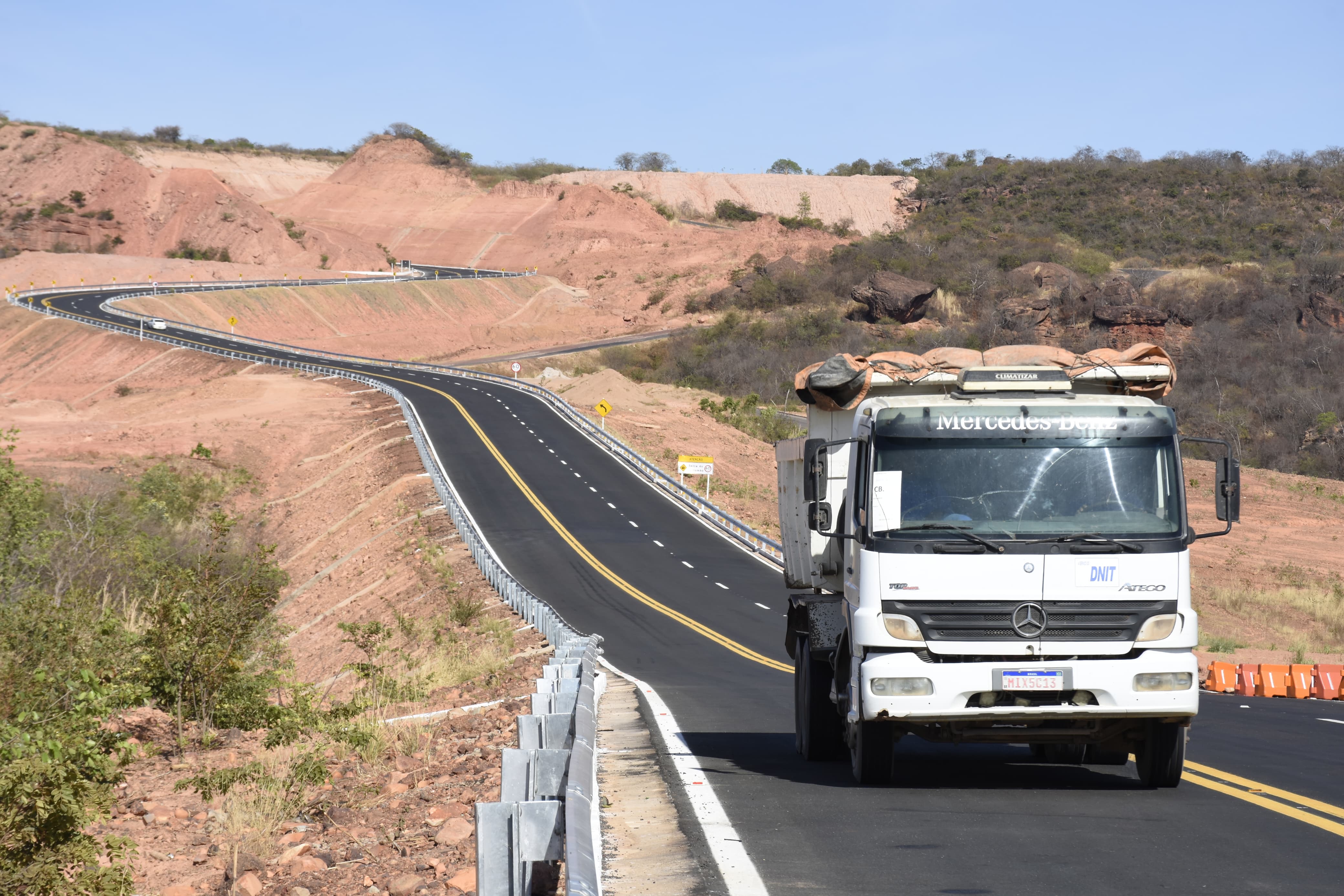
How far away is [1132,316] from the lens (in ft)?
271

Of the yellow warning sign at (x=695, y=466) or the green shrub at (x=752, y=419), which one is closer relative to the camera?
the yellow warning sign at (x=695, y=466)

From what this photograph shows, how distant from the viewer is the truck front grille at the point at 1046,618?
8.02 m

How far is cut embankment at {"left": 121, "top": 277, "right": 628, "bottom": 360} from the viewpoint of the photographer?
97312mm

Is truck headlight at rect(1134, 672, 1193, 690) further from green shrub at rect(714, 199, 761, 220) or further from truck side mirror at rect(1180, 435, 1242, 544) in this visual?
green shrub at rect(714, 199, 761, 220)

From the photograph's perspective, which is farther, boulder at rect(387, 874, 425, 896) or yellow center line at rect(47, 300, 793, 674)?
yellow center line at rect(47, 300, 793, 674)

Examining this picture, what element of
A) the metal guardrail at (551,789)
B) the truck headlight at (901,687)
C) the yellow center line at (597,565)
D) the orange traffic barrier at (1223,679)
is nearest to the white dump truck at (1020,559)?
the truck headlight at (901,687)

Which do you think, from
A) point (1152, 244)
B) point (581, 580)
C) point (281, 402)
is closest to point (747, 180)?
point (1152, 244)

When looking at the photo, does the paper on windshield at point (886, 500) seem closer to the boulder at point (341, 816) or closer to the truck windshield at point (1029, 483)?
the truck windshield at point (1029, 483)

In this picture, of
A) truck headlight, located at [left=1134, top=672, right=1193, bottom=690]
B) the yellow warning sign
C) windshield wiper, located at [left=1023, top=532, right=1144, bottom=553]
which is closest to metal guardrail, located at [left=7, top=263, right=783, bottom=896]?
windshield wiper, located at [left=1023, top=532, right=1144, bottom=553]

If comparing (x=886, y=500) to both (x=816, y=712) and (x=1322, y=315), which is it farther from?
(x=1322, y=315)

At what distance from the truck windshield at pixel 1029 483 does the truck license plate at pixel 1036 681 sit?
3.03 ft

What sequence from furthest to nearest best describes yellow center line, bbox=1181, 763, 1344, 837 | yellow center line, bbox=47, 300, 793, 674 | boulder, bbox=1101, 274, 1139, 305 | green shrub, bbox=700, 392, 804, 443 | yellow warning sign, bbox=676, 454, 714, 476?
1. boulder, bbox=1101, 274, 1139, 305
2. green shrub, bbox=700, 392, 804, 443
3. yellow warning sign, bbox=676, 454, 714, 476
4. yellow center line, bbox=47, 300, 793, 674
5. yellow center line, bbox=1181, 763, 1344, 837

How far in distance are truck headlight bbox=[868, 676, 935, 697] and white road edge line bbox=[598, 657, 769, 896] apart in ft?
4.24

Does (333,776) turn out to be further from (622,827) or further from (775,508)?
(775,508)
